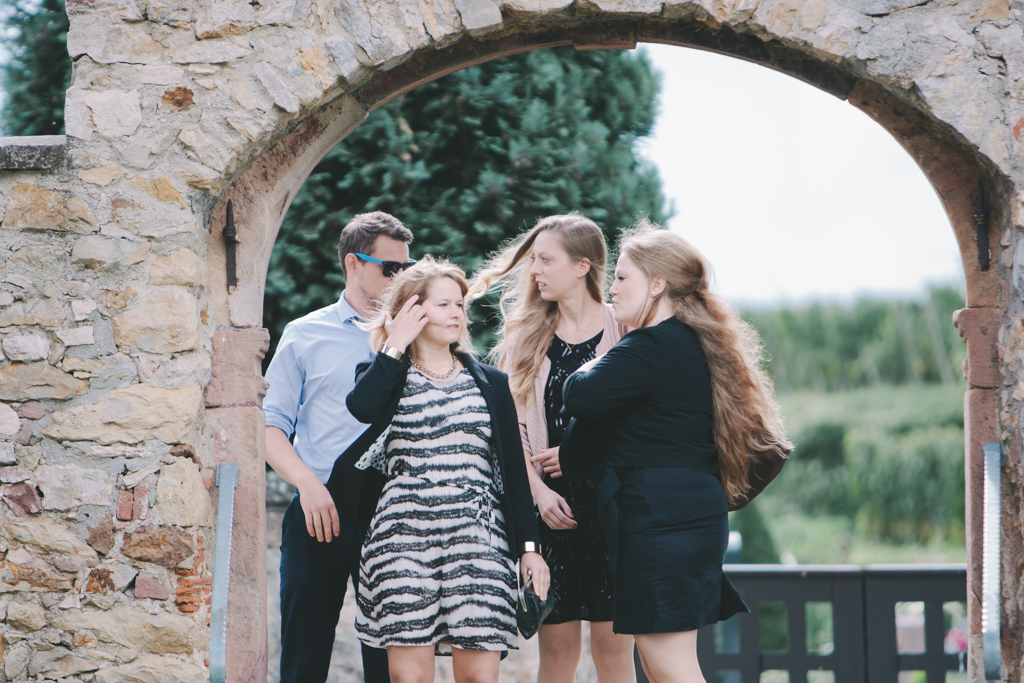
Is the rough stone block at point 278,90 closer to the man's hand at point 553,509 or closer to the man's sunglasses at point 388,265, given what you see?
the man's sunglasses at point 388,265

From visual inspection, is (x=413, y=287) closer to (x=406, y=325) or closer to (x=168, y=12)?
(x=406, y=325)

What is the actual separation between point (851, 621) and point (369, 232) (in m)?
2.77

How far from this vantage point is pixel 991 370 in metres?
2.81

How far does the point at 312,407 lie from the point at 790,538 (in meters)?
11.1

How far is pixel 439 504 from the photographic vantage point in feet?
7.89

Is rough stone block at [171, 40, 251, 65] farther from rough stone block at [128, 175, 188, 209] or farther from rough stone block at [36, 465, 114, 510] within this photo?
rough stone block at [36, 465, 114, 510]

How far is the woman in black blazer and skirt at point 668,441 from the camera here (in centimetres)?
233

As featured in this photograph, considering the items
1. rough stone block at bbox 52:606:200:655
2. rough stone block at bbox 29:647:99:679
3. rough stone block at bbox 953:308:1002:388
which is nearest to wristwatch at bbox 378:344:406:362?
rough stone block at bbox 52:606:200:655

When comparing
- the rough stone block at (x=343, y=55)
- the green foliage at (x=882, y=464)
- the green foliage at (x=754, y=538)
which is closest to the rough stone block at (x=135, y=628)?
the rough stone block at (x=343, y=55)

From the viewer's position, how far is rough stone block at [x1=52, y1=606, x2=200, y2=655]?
270 cm

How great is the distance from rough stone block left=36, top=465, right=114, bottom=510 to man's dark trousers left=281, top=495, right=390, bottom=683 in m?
0.58

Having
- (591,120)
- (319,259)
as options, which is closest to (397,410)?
(319,259)

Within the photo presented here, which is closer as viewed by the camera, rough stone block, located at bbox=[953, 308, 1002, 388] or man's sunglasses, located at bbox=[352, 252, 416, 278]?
rough stone block, located at bbox=[953, 308, 1002, 388]

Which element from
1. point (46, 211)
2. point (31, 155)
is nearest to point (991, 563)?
point (46, 211)
